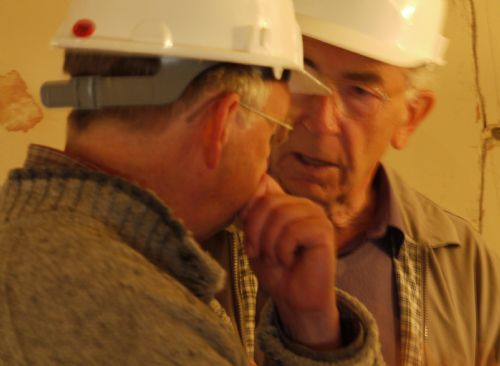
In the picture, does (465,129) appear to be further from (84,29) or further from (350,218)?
(84,29)

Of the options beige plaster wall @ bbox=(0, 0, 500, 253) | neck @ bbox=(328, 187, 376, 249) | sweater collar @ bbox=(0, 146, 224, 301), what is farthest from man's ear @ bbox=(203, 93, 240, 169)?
beige plaster wall @ bbox=(0, 0, 500, 253)

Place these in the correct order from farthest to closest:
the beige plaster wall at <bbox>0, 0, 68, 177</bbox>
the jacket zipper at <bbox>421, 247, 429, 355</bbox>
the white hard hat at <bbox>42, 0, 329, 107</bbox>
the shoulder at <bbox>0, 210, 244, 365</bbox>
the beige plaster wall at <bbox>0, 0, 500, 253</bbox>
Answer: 1. the beige plaster wall at <bbox>0, 0, 500, 253</bbox>
2. the beige plaster wall at <bbox>0, 0, 68, 177</bbox>
3. the jacket zipper at <bbox>421, 247, 429, 355</bbox>
4. the white hard hat at <bbox>42, 0, 329, 107</bbox>
5. the shoulder at <bbox>0, 210, 244, 365</bbox>

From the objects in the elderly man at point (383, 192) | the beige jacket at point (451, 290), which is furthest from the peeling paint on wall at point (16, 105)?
the beige jacket at point (451, 290)

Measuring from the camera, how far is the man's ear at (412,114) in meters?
1.60

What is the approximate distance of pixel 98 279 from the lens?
604 mm

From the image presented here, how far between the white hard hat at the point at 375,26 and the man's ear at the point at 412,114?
9cm

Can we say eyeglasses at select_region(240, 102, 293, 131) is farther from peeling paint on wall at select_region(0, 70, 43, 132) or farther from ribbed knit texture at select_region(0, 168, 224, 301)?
peeling paint on wall at select_region(0, 70, 43, 132)

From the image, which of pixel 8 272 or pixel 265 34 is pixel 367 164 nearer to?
pixel 265 34

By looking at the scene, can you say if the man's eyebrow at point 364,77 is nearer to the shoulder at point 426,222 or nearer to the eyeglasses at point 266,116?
the shoulder at point 426,222

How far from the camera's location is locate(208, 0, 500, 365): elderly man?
1.41m

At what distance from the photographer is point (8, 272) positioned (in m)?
0.61

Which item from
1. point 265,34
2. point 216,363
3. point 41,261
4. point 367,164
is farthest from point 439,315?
point 41,261

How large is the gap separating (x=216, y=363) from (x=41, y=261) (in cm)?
19

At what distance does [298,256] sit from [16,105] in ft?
4.06
